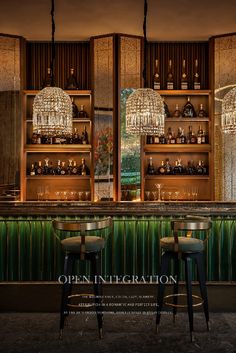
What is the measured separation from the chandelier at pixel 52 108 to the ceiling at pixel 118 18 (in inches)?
48.3

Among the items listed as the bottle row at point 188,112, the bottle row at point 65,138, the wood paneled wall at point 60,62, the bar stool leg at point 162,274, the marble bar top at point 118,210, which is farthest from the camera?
the wood paneled wall at point 60,62

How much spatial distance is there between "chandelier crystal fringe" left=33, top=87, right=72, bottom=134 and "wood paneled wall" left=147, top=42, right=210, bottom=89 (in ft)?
8.92

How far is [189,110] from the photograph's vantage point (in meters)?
6.62

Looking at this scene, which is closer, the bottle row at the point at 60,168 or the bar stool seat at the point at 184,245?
the bar stool seat at the point at 184,245

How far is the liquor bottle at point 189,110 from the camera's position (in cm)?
661

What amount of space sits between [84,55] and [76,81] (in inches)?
16.8

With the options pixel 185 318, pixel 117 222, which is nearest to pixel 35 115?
pixel 117 222

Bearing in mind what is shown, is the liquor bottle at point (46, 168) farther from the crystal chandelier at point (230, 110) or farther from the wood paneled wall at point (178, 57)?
the crystal chandelier at point (230, 110)

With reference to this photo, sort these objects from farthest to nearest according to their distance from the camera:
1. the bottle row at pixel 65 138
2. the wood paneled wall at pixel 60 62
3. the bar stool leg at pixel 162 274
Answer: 1. the wood paneled wall at pixel 60 62
2. the bottle row at pixel 65 138
3. the bar stool leg at pixel 162 274

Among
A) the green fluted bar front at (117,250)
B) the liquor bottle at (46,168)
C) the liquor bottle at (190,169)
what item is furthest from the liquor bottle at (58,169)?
the green fluted bar front at (117,250)

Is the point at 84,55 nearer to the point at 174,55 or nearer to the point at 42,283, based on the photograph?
the point at 174,55

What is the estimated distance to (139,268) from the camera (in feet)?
14.4

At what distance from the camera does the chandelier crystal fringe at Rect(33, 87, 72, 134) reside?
423 cm

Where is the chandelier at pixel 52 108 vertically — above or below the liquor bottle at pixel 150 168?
above
